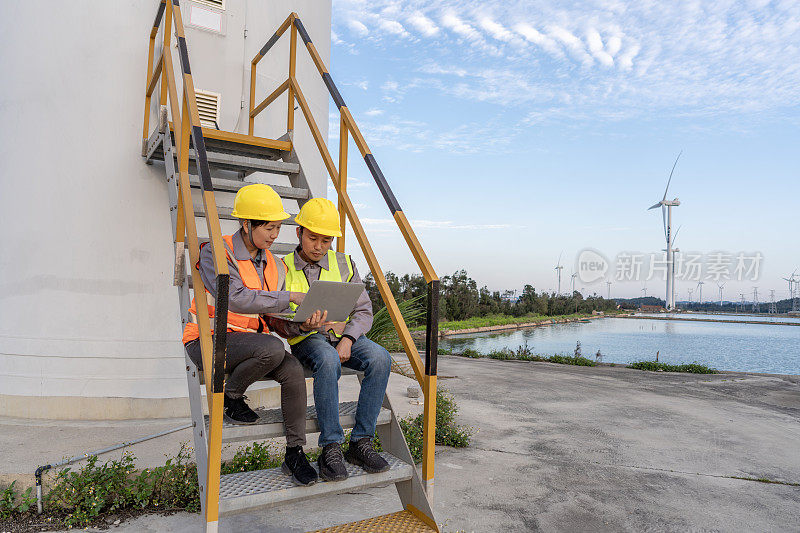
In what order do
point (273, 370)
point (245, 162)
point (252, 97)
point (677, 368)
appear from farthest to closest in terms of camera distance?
point (677, 368) < point (252, 97) < point (245, 162) < point (273, 370)

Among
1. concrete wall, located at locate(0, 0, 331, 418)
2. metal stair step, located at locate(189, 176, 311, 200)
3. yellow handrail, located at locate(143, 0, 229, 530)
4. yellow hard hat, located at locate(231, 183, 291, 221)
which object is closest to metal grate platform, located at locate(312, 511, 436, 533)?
yellow handrail, located at locate(143, 0, 229, 530)

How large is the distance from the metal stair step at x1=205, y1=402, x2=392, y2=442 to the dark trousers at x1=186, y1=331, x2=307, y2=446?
0.08 m

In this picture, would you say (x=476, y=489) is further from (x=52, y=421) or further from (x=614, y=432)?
(x=52, y=421)

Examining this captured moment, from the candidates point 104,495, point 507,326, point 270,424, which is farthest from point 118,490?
point 507,326

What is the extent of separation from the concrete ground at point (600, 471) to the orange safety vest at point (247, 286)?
120 centimetres

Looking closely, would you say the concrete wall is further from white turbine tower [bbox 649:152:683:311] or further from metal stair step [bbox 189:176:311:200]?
white turbine tower [bbox 649:152:683:311]

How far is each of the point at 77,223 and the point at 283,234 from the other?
75.2 inches

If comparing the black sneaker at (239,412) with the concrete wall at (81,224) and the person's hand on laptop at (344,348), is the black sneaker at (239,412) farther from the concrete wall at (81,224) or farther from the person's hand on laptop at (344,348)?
the concrete wall at (81,224)

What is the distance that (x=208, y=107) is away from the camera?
5359 mm

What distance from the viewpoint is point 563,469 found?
14.0 feet

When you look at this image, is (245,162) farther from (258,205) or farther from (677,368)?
(677,368)

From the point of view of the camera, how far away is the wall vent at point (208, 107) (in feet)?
17.5

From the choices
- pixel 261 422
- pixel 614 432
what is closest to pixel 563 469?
pixel 614 432

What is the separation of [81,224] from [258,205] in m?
3.12
